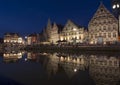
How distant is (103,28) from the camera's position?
6550 cm

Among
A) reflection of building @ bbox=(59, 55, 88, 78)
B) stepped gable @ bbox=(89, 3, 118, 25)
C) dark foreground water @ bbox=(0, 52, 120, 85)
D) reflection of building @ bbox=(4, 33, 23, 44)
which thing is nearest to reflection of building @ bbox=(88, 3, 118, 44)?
stepped gable @ bbox=(89, 3, 118, 25)

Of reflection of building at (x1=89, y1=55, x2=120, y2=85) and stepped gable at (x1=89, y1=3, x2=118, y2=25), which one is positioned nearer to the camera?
reflection of building at (x1=89, y1=55, x2=120, y2=85)

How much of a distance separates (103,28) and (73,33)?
17.9 metres

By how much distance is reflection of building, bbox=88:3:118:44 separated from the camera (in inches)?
2464

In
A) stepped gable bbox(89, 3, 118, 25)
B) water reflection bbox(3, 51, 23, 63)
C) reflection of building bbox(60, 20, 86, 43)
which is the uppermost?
stepped gable bbox(89, 3, 118, 25)

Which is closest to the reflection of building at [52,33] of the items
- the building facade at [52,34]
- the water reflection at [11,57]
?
the building facade at [52,34]

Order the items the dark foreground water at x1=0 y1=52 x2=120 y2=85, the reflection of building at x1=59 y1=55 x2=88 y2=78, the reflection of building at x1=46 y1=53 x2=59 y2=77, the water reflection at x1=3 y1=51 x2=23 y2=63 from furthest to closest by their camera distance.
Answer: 1. the water reflection at x1=3 y1=51 x2=23 y2=63
2. the reflection of building at x1=46 y1=53 x2=59 y2=77
3. the reflection of building at x1=59 y1=55 x2=88 y2=78
4. the dark foreground water at x1=0 y1=52 x2=120 y2=85

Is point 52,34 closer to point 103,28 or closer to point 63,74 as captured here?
point 103,28

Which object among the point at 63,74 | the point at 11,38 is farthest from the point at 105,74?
the point at 11,38

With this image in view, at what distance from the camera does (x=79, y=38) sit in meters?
77.2

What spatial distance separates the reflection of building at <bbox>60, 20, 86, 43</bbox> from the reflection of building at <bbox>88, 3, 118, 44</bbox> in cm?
671

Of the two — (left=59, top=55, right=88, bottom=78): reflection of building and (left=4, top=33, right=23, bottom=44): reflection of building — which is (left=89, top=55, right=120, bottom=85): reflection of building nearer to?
(left=59, top=55, right=88, bottom=78): reflection of building

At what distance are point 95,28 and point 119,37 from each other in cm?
1086

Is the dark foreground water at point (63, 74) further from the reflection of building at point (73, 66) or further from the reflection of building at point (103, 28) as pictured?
the reflection of building at point (103, 28)
